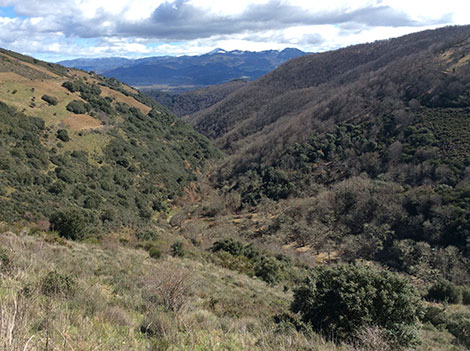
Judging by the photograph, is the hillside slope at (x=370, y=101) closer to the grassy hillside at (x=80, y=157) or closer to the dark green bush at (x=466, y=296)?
the grassy hillside at (x=80, y=157)

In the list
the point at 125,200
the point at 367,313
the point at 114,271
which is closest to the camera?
the point at 367,313

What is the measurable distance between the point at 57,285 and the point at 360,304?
21.9ft

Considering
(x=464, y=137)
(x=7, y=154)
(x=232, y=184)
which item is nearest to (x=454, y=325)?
(x=7, y=154)

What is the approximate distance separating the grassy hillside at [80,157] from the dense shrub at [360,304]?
511 inches

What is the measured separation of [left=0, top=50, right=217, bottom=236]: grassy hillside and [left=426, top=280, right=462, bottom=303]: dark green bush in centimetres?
1886

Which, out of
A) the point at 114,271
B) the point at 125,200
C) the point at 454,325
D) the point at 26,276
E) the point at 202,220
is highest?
the point at 26,276

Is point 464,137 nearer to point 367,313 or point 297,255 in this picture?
point 297,255

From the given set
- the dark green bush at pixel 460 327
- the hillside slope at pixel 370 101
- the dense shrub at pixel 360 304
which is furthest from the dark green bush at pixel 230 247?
the hillside slope at pixel 370 101

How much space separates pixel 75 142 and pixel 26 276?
3507 cm

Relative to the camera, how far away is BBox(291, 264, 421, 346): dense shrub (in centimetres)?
723

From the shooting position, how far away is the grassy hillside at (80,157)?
23.8 m

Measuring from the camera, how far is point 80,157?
113ft

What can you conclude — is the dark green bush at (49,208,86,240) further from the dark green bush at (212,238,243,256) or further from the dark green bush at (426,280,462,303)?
the dark green bush at (426,280,462,303)

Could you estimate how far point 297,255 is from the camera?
27453 millimetres
